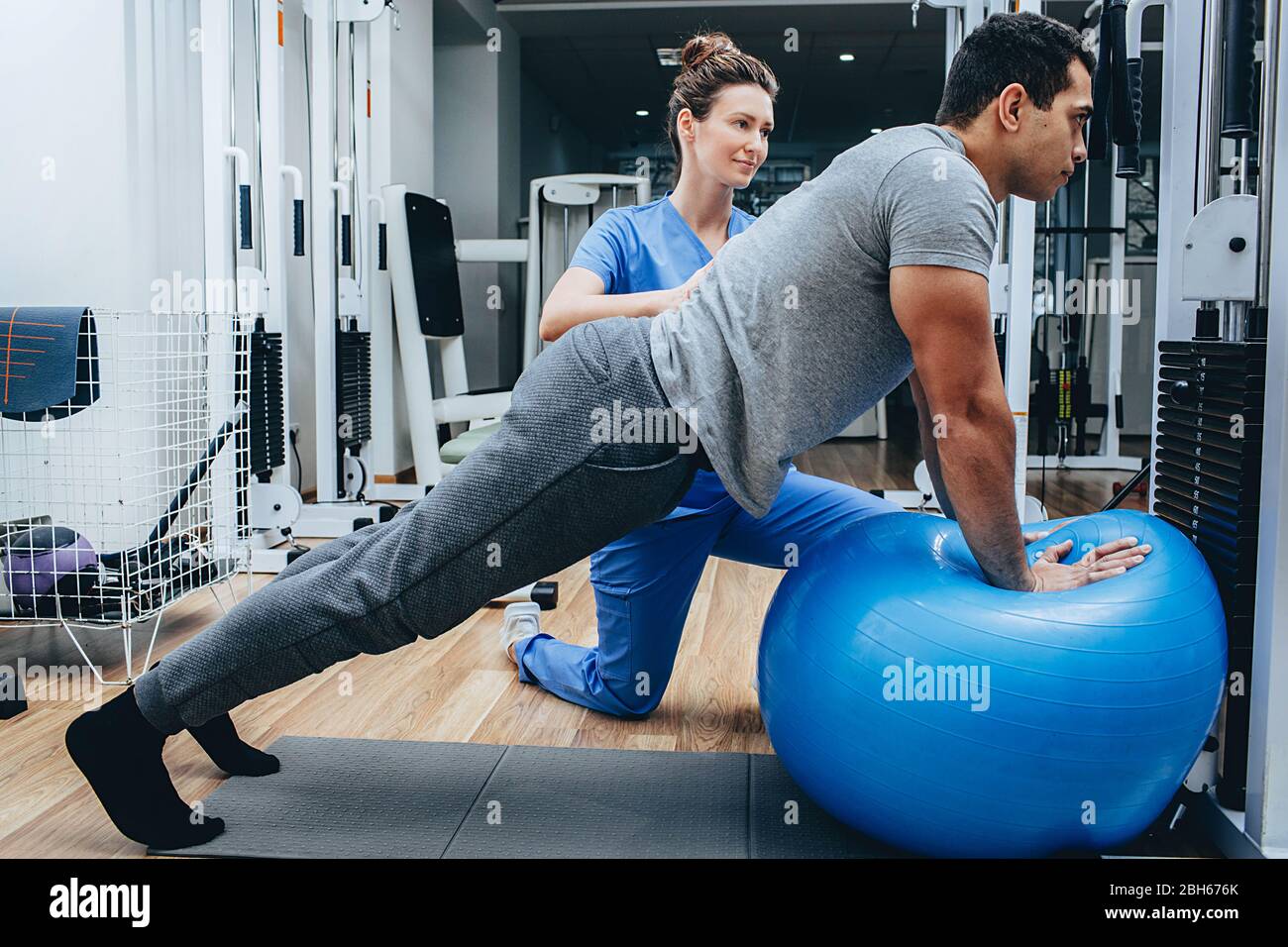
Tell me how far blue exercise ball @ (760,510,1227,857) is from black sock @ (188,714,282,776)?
0.79 m

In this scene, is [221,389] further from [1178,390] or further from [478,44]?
[478,44]

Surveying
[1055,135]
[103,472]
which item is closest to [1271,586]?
[1055,135]

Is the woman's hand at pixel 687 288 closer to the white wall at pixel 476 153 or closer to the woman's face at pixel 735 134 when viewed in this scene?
the woman's face at pixel 735 134

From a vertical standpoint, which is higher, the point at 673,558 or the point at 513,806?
the point at 673,558

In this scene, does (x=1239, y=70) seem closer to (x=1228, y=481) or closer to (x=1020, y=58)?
(x=1020, y=58)

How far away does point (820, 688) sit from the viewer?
4.28ft

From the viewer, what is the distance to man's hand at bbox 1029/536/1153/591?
133 cm

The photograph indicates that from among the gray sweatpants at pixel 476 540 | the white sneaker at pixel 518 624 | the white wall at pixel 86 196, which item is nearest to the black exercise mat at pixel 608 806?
the gray sweatpants at pixel 476 540

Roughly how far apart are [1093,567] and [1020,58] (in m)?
0.61

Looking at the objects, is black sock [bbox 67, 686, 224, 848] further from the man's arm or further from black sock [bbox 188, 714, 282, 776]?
the man's arm

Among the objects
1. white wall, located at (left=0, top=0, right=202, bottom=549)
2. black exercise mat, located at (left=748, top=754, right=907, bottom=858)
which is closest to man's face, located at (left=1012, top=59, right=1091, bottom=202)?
black exercise mat, located at (left=748, top=754, right=907, bottom=858)

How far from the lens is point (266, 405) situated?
296cm
